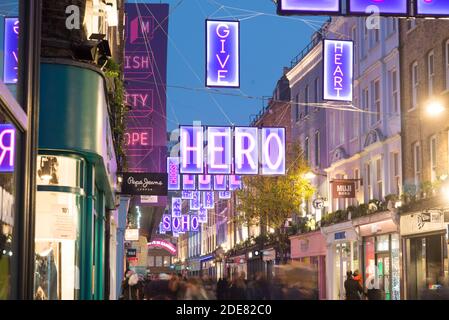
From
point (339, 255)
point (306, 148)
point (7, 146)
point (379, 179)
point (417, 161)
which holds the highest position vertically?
point (306, 148)

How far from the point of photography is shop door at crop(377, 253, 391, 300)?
107ft

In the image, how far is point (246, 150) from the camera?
26.8 metres

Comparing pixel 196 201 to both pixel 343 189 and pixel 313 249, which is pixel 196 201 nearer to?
pixel 313 249

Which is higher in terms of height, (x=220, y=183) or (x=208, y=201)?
(x=208, y=201)

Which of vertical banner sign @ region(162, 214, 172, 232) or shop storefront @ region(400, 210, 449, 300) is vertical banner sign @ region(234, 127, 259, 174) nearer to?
shop storefront @ region(400, 210, 449, 300)

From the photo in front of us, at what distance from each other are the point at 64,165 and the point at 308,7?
4.28m

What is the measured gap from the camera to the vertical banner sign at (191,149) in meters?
27.6

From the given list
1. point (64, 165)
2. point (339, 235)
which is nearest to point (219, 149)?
point (339, 235)

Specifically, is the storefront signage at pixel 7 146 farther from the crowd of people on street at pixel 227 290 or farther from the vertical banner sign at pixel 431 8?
the vertical banner sign at pixel 431 8

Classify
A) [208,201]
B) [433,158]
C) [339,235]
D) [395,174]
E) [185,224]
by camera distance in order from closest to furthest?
[433,158] → [395,174] → [339,235] → [208,201] → [185,224]

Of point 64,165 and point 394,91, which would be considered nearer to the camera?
point 64,165

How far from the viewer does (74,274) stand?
11.7 m
